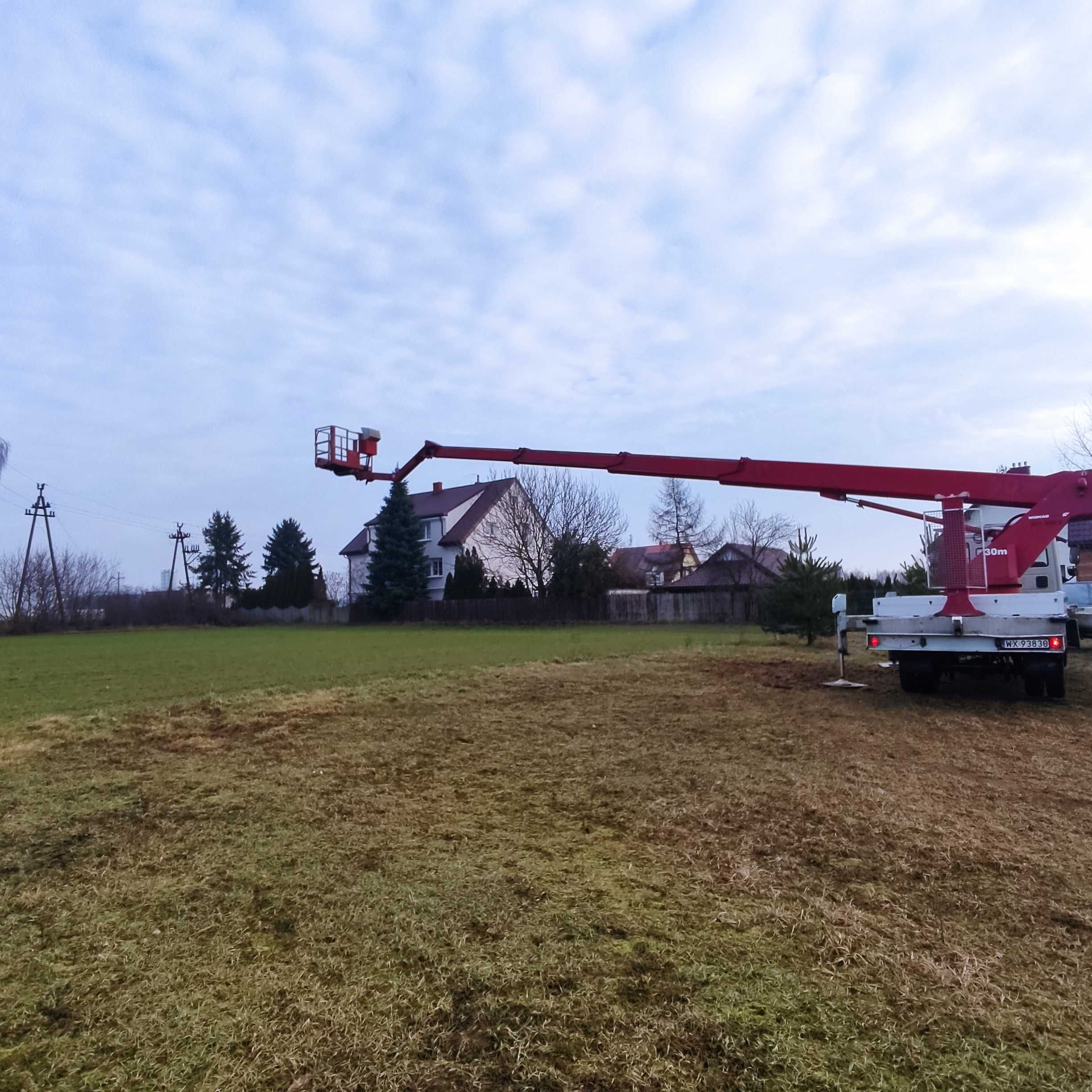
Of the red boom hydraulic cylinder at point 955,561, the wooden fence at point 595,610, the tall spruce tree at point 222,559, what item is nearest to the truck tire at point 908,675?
the red boom hydraulic cylinder at point 955,561

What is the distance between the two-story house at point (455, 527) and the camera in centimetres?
5438

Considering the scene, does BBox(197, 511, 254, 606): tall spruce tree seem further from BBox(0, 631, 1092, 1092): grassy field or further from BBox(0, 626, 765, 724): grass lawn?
BBox(0, 631, 1092, 1092): grassy field

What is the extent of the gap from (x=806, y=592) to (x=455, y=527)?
126 feet

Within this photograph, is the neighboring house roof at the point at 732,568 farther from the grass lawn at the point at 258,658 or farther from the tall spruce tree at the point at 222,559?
the tall spruce tree at the point at 222,559

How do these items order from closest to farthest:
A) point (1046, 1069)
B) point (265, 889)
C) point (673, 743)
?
point (1046, 1069) < point (265, 889) < point (673, 743)

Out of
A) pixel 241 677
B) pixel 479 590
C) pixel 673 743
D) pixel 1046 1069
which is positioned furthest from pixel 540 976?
pixel 479 590

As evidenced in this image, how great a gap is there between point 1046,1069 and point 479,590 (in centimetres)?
4484

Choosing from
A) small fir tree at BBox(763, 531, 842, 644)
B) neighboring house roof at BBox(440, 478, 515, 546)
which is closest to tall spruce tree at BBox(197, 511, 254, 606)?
neighboring house roof at BBox(440, 478, 515, 546)

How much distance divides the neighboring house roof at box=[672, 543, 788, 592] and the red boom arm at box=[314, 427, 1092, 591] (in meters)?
38.5

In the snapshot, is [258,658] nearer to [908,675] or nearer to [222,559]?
[908,675]

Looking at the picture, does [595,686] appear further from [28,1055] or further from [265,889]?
[28,1055]

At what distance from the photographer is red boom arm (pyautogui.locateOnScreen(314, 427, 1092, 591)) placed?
30.9 ft

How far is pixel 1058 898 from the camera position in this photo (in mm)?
3439

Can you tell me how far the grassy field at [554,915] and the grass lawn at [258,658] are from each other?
494cm
